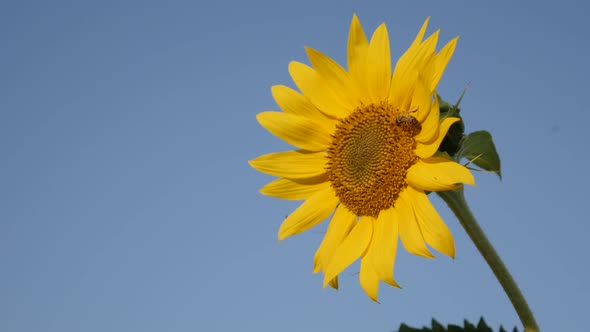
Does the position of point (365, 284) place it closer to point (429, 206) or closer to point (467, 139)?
point (429, 206)

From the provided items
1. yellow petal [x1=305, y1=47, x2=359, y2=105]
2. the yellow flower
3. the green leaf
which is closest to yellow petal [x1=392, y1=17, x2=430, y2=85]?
the yellow flower

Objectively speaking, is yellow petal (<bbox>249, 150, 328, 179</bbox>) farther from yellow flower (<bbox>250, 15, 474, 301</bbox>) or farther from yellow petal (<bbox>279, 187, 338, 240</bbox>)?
yellow petal (<bbox>279, 187, 338, 240</bbox>)

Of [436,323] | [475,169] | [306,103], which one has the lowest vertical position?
[436,323]

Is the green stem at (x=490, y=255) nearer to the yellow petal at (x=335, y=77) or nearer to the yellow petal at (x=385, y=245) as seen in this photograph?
the yellow petal at (x=385, y=245)

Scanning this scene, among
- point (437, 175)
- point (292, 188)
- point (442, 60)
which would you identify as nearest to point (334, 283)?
point (292, 188)

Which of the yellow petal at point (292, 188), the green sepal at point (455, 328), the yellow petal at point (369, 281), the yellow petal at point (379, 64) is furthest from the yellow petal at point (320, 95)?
the green sepal at point (455, 328)

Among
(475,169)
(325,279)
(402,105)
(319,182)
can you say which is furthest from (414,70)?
(325,279)
